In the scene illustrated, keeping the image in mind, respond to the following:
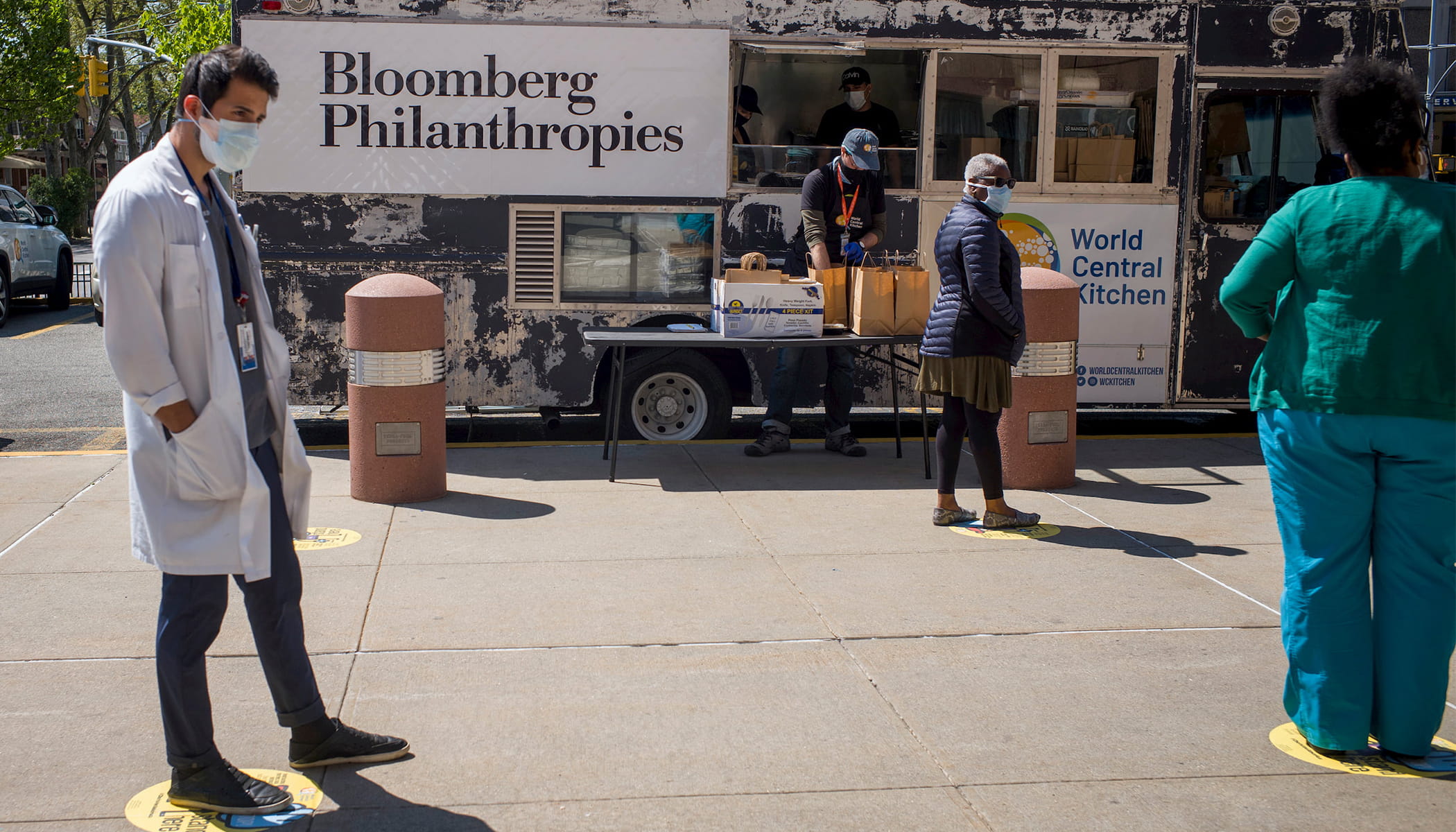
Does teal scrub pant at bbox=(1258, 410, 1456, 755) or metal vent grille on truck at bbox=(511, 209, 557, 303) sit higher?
metal vent grille on truck at bbox=(511, 209, 557, 303)

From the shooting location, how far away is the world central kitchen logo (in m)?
8.52

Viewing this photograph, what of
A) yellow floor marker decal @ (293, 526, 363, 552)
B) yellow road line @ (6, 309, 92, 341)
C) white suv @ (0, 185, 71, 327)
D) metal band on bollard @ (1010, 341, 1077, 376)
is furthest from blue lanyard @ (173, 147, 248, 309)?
white suv @ (0, 185, 71, 327)

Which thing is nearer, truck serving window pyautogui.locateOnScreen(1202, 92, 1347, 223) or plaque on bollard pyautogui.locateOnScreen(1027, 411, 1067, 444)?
plaque on bollard pyautogui.locateOnScreen(1027, 411, 1067, 444)

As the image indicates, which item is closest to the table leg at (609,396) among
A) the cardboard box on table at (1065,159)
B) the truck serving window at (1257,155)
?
the cardboard box on table at (1065,159)

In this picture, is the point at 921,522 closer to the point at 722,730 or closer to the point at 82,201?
the point at 722,730

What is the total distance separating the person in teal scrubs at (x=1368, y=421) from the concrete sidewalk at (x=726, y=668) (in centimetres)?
27

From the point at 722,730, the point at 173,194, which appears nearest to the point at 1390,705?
the point at 722,730

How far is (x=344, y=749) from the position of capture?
3648 mm

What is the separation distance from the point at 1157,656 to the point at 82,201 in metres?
47.7

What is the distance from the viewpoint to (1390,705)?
12.1ft

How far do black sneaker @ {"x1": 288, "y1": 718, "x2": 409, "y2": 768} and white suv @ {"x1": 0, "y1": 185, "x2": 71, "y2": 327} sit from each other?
15875 mm

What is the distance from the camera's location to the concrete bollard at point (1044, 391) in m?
7.26

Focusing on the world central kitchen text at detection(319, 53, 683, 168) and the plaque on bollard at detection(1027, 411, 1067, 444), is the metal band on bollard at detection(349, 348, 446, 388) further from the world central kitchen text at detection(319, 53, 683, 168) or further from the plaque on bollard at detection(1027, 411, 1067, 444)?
the plaque on bollard at detection(1027, 411, 1067, 444)

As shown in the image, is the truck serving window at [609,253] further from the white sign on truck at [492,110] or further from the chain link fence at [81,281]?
the chain link fence at [81,281]
